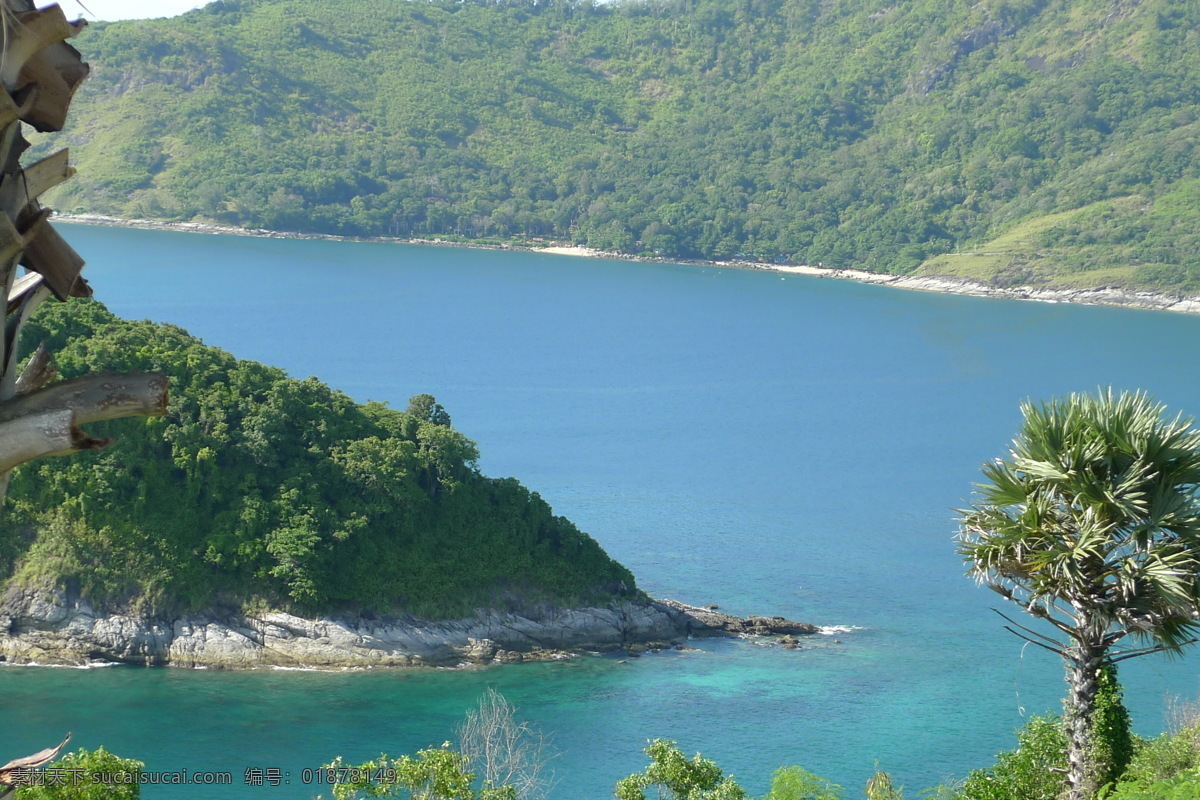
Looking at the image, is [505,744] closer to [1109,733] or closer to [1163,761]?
[1163,761]

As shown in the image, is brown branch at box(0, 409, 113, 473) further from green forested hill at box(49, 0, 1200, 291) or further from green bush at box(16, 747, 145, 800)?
green forested hill at box(49, 0, 1200, 291)

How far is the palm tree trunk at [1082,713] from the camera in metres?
10.6

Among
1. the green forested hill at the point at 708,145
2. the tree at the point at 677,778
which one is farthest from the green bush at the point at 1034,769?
the green forested hill at the point at 708,145

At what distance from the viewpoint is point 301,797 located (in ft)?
88.5

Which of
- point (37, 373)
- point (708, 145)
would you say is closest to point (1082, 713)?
point (37, 373)

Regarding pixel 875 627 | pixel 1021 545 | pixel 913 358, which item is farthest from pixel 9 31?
pixel 913 358

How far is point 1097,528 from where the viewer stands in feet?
33.2

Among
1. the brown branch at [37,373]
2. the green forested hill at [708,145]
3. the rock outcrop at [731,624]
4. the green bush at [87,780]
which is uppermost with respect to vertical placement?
the green forested hill at [708,145]

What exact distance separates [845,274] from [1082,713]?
486ft

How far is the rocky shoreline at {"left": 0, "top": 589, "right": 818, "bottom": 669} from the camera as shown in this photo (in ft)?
108

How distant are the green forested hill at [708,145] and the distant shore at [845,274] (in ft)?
5.01

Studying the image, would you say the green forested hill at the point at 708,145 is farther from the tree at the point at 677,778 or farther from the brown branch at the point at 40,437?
the brown branch at the point at 40,437

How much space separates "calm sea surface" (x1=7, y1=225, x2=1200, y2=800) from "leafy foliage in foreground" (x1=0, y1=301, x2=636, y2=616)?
2.72m

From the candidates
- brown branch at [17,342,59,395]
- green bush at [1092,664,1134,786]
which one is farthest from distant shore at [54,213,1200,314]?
brown branch at [17,342,59,395]
